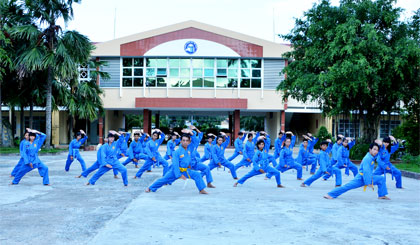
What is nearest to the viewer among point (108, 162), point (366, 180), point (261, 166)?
point (366, 180)

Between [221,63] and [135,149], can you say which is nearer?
[135,149]

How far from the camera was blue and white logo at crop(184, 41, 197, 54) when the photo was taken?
2972 cm

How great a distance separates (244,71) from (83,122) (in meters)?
14.4

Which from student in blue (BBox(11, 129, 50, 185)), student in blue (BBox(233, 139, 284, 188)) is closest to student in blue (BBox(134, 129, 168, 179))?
student in blue (BBox(11, 129, 50, 185))

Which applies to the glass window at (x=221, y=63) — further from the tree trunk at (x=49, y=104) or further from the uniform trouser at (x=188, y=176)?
the uniform trouser at (x=188, y=176)

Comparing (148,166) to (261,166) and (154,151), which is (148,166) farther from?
(261,166)

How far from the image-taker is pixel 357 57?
17.5m

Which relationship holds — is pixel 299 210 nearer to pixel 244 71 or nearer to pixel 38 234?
pixel 38 234

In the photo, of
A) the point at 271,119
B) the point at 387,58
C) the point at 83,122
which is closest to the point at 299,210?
the point at 387,58

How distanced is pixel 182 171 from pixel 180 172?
0.07 m

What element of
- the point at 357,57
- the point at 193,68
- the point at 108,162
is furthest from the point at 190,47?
the point at 108,162

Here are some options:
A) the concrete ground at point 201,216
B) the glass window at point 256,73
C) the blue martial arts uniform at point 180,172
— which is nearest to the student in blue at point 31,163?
the concrete ground at point 201,216

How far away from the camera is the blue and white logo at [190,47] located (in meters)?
29.7

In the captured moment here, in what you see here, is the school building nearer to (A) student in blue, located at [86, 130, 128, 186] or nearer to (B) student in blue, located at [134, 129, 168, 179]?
(B) student in blue, located at [134, 129, 168, 179]
